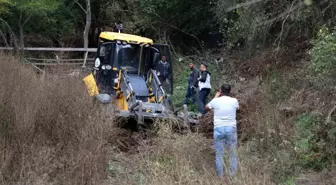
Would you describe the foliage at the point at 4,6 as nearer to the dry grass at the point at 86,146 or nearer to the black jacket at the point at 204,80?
the black jacket at the point at 204,80

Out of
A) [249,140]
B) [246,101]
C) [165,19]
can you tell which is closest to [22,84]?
[249,140]

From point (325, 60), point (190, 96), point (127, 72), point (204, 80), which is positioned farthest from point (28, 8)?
point (325, 60)

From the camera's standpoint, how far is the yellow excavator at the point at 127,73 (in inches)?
516

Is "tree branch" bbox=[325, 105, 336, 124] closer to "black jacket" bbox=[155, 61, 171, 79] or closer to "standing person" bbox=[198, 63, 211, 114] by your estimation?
"black jacket" bbox=[155, 61, 171, 79]

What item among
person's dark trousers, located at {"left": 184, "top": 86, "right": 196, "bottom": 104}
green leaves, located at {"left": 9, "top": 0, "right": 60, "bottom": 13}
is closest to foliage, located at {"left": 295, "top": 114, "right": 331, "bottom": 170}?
person's dark trousers, located at {"left": 184, "top": 86, "right": 196, "bottom": 104}

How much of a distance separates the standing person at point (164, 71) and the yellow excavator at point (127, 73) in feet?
0.60

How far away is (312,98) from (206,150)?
11.0 feet

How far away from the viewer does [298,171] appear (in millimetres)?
8078

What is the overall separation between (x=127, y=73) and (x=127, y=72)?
0.13 ft

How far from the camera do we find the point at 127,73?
13.6m

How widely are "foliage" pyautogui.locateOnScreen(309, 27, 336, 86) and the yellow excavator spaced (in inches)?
143

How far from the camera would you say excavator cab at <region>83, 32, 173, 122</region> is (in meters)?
13.1

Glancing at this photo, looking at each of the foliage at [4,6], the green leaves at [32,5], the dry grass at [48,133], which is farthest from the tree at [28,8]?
the dry grass at [48,133]

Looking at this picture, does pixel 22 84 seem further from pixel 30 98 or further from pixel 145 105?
pixel 145 105
